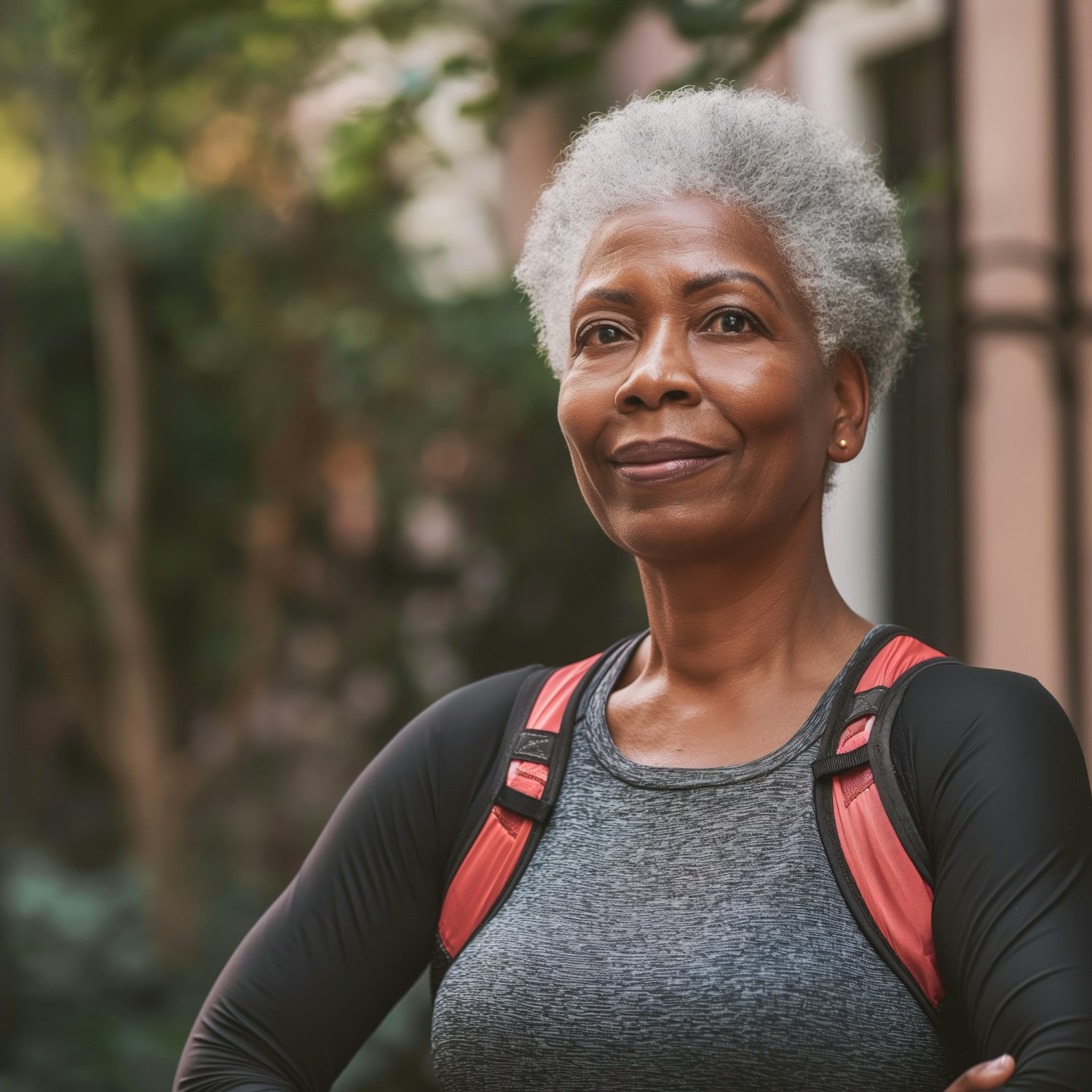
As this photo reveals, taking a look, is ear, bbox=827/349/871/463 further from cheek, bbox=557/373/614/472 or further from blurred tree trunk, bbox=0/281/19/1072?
blurred tree trunk, bbox=0/281/19/1072

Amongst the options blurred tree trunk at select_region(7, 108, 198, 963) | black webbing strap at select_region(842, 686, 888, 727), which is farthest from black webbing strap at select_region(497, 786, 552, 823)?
blurred tree trunk at select_region(7, 108, 198, 963)

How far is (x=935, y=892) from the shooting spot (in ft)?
5.09

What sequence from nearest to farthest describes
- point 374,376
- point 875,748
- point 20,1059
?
point 875,748, point 20,1059, point 374,376

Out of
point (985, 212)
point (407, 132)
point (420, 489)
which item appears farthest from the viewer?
point (420, 489)

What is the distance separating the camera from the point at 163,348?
963cm

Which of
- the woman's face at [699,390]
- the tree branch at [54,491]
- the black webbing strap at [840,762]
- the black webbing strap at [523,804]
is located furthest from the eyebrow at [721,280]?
the tree branch at [54,491]

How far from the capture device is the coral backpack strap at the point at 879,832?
61.7 inches

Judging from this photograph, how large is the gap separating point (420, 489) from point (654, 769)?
6662 millimetres

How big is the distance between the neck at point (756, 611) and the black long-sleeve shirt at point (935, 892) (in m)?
0.24

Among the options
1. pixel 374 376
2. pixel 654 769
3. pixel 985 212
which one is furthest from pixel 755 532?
pixel 374 376

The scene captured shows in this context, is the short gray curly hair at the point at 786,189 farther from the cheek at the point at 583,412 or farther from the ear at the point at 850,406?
the cheek at the point at 583,412

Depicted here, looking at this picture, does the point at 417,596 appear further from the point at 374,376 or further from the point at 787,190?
the point at 787,190

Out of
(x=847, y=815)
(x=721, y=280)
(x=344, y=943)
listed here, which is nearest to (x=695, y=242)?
(x=721, y=280)

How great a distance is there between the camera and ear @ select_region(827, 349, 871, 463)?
1.94 m
